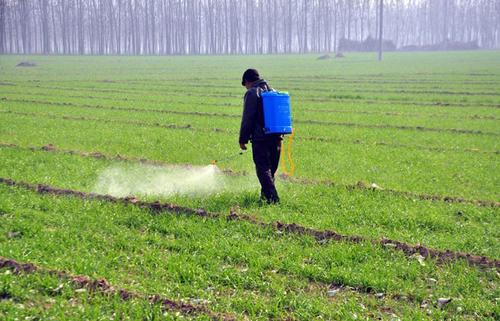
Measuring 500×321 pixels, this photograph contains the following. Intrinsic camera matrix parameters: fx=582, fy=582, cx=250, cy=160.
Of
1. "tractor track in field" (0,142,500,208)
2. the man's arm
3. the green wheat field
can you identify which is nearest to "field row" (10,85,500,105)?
the green wheat field

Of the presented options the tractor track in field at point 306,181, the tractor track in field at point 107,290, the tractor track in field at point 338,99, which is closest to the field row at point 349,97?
the tractor track in field at point 338,99

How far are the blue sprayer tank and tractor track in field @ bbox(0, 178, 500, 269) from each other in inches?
58.6

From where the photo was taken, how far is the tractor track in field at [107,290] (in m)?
6.01

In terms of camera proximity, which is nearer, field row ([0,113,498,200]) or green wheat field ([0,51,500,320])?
green wheat field ([0,51,500,320])

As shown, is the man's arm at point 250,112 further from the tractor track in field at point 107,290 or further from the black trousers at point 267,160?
the tractor track in field at point 107,290

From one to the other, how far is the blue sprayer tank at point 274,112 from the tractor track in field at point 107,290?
13.0ft

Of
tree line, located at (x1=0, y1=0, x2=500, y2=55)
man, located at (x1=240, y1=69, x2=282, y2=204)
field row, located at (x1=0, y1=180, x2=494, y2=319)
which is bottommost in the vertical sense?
field row, located at (x1=0, y1=180, x2=494, y2=319)

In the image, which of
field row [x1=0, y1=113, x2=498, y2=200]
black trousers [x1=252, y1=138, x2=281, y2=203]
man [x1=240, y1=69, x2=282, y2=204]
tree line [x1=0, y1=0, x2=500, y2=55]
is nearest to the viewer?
man [x1=240, y1=69, x2=282, y2=204]

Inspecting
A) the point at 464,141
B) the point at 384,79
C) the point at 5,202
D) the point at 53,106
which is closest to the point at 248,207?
the point at 5,202

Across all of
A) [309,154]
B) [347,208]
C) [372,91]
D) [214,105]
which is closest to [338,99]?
[372,91]

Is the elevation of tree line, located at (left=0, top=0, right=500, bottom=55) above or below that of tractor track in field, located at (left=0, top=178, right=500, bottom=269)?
above

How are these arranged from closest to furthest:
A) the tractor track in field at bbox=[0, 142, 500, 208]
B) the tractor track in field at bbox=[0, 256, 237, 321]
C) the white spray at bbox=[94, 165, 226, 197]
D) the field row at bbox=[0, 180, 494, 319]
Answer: the tractor track in field at bbox=[0, 256, 237, 321] → the field row at bbox=[0, 180, 494, 319] → the tractor track in field at bbox=[0, 142, 500, 208] → the white spray at bbox=[94, 165, 226, 197]

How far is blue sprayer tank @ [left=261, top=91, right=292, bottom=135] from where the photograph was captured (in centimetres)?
944

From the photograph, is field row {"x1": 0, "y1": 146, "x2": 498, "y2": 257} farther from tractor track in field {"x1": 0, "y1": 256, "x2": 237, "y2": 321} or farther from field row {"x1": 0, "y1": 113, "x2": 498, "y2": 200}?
tractor track in field {"x1": 0, "y1": 256, "x2": 237, "y2": 321}
